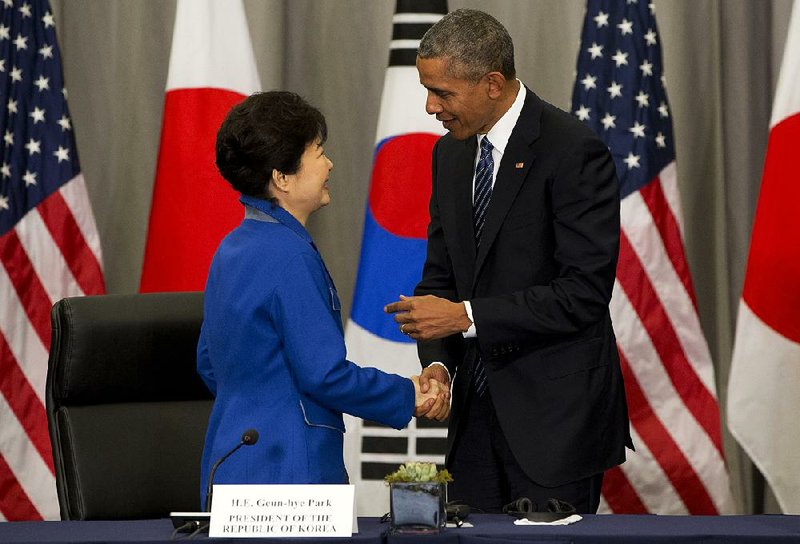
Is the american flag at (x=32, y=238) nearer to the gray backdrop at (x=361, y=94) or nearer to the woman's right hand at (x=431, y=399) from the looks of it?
the gray backdrop at (x=361, y=94)

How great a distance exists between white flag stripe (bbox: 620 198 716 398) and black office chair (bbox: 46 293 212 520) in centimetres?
184

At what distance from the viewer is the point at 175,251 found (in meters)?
4.21

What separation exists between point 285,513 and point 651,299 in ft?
8.17

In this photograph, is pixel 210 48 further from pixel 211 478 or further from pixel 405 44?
pixel 211 478

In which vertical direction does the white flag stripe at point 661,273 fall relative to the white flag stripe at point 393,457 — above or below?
above

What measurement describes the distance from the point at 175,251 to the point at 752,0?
261cm

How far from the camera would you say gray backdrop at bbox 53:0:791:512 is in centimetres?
469

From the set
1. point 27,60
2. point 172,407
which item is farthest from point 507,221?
point 27,60

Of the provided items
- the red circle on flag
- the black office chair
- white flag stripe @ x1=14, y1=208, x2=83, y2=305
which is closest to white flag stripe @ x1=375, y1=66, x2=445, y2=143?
the red circle on flag

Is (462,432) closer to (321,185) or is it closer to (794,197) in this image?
(321,185)

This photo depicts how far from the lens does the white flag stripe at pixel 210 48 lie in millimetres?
4273

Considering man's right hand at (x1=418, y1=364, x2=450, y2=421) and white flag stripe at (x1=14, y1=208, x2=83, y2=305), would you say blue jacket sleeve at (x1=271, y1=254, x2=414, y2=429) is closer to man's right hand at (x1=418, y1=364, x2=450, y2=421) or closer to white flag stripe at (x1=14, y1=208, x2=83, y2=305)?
man's right hand at (x1=418, y1=364, x2=450, y2=421)

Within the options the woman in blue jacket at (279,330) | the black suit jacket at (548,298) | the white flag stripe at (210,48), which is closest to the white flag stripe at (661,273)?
the black suit jacket at (548,298)

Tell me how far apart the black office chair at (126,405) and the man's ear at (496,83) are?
89 cm
